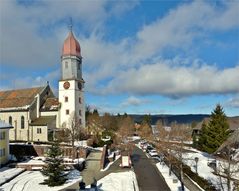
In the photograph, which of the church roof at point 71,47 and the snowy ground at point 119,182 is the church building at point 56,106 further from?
the snowy ground at point 119,182

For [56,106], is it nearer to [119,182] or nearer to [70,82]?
[70,82]

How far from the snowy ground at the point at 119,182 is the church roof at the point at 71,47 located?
31.2 metres

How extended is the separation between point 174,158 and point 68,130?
81.8ft

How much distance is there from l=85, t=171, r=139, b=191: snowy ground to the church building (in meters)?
26.1

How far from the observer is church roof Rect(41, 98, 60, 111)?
62.1 metres

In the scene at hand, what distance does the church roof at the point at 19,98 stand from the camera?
62.3 meters

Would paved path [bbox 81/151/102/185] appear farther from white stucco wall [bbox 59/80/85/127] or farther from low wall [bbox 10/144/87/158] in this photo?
white stucco wall [bbox 59/80/85/127]

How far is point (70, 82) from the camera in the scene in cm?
6194

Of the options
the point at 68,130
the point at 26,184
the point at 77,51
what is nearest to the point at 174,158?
the point at 26,184

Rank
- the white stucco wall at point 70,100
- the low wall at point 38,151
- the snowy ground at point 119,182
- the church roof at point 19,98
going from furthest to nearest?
the church roof at point 19,98 → the white stucco wall at point 70,100 → the low wall at point 38,151 → the snowy ground at point 119,182

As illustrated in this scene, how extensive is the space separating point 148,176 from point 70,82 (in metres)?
31.3

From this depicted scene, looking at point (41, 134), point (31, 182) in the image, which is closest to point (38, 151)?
point (31, 182)

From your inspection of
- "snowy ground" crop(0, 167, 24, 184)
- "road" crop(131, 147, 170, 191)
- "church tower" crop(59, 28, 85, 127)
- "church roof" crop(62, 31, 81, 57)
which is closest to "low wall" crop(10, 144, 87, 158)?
"road" crop(131, 147, 170, 191)

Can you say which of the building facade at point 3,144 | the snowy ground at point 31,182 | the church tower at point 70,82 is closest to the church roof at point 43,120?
the church tower at point 70,82
